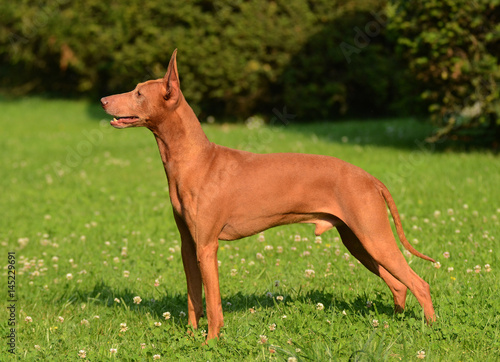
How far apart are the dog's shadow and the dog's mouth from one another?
1.61 metres

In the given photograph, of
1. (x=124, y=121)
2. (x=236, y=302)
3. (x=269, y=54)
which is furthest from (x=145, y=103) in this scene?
(x=269, y=54)

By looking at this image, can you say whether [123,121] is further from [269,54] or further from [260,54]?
[269,54]

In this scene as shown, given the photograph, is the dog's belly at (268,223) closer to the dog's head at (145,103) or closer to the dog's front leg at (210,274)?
the dog's front leg at (210,274)

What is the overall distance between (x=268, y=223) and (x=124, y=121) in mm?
1231

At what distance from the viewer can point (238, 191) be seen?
4344 mm

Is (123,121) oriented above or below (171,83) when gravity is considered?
below

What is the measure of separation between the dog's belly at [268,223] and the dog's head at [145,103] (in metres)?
0.92

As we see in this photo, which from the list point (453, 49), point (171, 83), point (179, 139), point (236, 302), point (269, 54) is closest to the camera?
point (171, 83)

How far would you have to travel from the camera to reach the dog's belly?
4.39 metres

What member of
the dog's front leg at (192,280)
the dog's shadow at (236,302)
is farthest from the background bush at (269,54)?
the dog's front leg at (192,280)

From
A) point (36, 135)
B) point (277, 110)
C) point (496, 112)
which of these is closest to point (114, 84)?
point (36, 135)

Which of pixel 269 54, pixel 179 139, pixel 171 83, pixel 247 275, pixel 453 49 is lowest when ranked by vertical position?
pixel 269 54

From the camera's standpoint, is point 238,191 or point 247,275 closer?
point 238,191

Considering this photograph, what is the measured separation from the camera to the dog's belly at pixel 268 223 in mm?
4391
